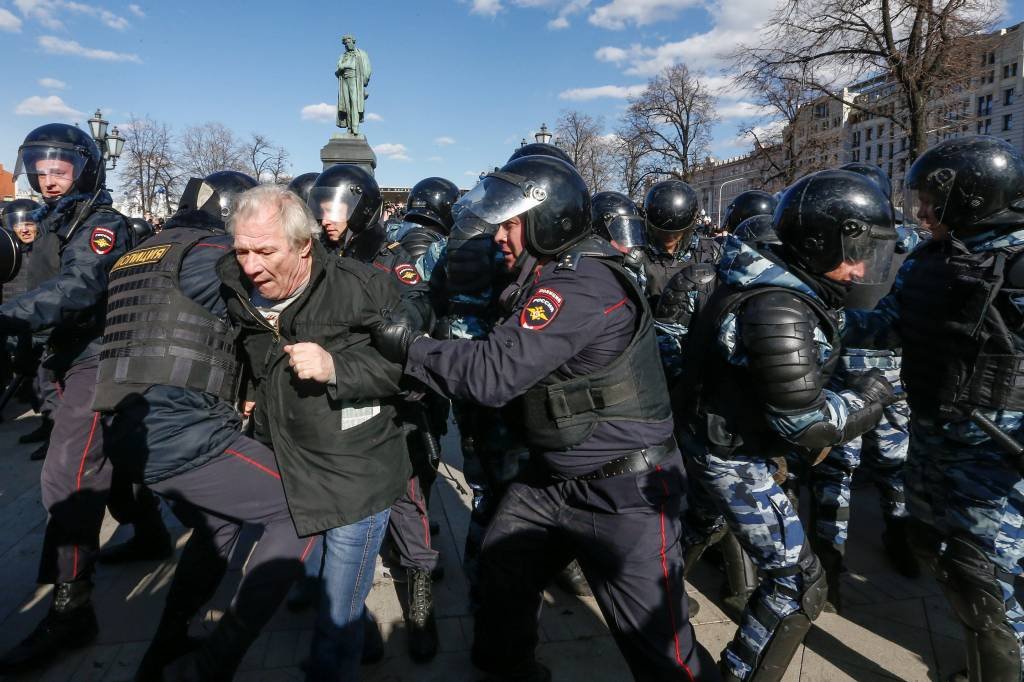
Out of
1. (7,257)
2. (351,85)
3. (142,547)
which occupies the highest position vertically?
(351,85)

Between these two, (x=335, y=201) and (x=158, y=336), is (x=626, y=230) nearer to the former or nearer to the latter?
(x=335, y=201)

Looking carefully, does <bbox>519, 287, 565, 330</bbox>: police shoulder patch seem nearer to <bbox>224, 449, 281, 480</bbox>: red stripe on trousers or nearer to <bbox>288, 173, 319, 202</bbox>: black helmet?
<bbox>224, 449, 281, 480</bbox>: red stripe on trousers

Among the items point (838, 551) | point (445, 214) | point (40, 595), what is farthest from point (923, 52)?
point (40, 595)

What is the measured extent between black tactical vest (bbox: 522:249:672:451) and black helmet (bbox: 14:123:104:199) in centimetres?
293

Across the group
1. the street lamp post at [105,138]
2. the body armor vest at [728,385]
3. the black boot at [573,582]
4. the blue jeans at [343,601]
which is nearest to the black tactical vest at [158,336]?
the blue jeans at [343,601]

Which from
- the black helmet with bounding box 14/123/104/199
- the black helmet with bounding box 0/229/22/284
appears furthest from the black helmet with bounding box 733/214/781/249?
the black helmet with bounding box 0/229/22/284

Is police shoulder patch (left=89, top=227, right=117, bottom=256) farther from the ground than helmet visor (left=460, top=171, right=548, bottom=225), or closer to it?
closer to it

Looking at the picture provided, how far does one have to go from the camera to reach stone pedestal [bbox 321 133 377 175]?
1507cm

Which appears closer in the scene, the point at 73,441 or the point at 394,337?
the point at 394,337

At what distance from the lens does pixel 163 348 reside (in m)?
2.26

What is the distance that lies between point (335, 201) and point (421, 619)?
2374mm

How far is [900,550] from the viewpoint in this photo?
3.75 m

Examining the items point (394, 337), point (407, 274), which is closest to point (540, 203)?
point (394, 337)

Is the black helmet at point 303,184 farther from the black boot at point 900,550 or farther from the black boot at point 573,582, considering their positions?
the black boot at point 900,550
